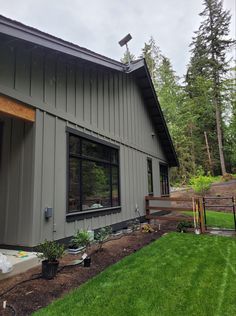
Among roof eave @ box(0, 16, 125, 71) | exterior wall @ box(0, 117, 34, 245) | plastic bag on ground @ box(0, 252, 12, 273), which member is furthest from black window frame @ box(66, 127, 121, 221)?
plastic bag on ground @ box(0, 252, 12, 273)

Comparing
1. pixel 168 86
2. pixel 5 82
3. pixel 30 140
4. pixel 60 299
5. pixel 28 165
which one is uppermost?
pixel 168 86

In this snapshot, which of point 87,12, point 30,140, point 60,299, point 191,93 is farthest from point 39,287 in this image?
point 191,93

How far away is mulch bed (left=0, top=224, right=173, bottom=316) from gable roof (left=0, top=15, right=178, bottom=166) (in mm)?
3387

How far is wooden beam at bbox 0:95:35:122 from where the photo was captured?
389 cm

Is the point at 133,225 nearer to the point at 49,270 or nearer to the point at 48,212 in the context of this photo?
the point at 48,212

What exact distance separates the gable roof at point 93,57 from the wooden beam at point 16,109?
0.96 m

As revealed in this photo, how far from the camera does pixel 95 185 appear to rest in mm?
6301

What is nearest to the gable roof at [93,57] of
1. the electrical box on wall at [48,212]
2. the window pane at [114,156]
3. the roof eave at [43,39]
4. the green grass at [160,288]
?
the roof eave at [43,39]

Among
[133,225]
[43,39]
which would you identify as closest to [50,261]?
[43,39]

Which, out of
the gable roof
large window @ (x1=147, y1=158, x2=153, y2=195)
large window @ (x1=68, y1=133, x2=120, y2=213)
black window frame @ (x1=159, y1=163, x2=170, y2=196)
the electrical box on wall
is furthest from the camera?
black window frame @ (x1=159, y1=163, x2=170, y2=196)

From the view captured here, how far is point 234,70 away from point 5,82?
25514mm

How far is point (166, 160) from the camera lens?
1372cm

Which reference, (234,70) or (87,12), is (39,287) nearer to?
(87,12)

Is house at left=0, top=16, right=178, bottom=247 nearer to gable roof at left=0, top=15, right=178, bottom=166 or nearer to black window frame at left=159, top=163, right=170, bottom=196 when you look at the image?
gable roof at left=0, top=15, right=178, bottom=166
